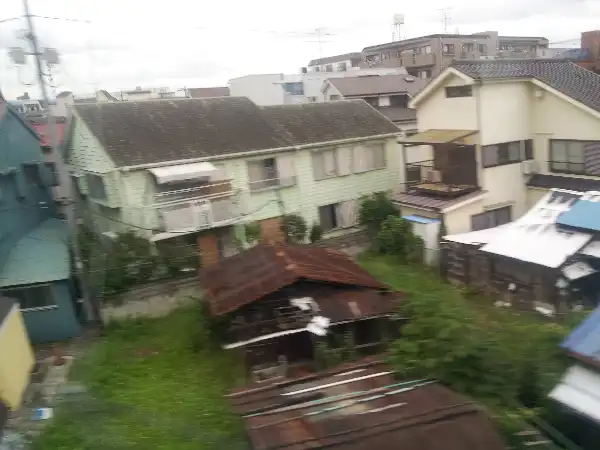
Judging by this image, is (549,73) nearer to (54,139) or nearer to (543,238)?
(543,238)

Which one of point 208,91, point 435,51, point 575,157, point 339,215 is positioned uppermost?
point 435,51

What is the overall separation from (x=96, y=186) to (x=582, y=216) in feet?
50.8

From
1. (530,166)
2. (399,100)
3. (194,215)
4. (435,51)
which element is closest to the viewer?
(194,215)

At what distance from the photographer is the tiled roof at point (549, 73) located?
1670 cm

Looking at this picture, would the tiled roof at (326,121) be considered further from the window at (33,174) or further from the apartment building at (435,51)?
the apartment building at (435,51)

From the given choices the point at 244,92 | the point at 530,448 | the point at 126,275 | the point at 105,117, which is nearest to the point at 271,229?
the point at 126,275

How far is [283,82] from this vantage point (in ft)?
129

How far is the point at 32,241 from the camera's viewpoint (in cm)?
1664

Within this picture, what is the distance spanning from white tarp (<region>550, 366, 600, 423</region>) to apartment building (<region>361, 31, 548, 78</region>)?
37270 millimetres

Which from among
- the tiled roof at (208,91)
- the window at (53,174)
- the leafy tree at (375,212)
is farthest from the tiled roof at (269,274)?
the tiled roof at (208,91)

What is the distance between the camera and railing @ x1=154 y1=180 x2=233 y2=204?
16.8 metres

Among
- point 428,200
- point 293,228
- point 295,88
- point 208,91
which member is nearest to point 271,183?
point 293,228

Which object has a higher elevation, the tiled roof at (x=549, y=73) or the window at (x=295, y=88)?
the window at (x=295, y=88)

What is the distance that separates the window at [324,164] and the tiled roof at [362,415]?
42.3ft
